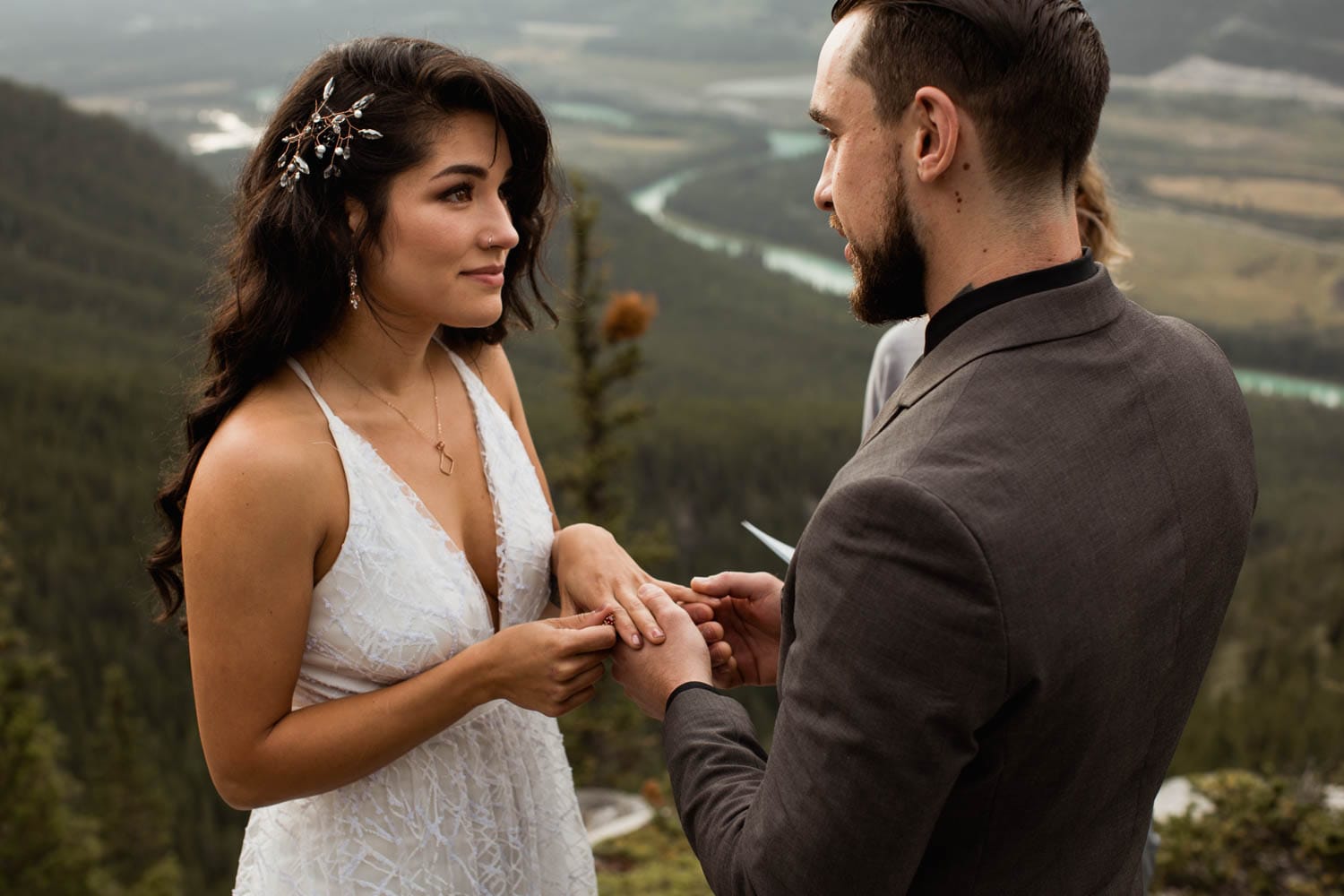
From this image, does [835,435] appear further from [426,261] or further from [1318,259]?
[1318,259]

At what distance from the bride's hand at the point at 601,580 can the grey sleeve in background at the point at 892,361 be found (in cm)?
162

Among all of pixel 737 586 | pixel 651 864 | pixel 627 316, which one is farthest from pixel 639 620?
pixel 627 316

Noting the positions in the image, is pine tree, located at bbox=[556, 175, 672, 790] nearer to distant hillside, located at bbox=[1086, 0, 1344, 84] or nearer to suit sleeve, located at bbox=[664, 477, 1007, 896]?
suit sleeve, located at bbox=[664, 477, 1007, 896]

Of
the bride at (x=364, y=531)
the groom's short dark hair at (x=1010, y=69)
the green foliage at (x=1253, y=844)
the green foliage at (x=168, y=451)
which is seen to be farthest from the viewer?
the green foliage at (x=168, y=451)

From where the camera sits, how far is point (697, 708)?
9.35 feet

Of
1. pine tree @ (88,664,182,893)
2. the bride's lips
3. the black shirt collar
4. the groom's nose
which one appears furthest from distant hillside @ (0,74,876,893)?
the black shirt collar

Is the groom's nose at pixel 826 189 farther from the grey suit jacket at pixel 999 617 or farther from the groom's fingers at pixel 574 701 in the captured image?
the groom's fingers at pixel 574 701

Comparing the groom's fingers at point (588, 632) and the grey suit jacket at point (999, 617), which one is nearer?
the grey suit jacket at point (999, 617)

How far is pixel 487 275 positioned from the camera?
3516mm

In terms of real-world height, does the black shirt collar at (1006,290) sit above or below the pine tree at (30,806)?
above

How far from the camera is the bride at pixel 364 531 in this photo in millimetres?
3221

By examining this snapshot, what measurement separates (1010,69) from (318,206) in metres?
1.96

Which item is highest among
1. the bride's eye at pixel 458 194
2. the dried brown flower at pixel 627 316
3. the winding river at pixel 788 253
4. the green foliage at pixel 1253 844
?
the bride's eye at pixel 458 194

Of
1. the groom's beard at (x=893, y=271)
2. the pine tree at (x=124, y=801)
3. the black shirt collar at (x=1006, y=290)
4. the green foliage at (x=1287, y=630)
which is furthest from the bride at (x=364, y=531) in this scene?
the pine tree at (x=124, y=801)
